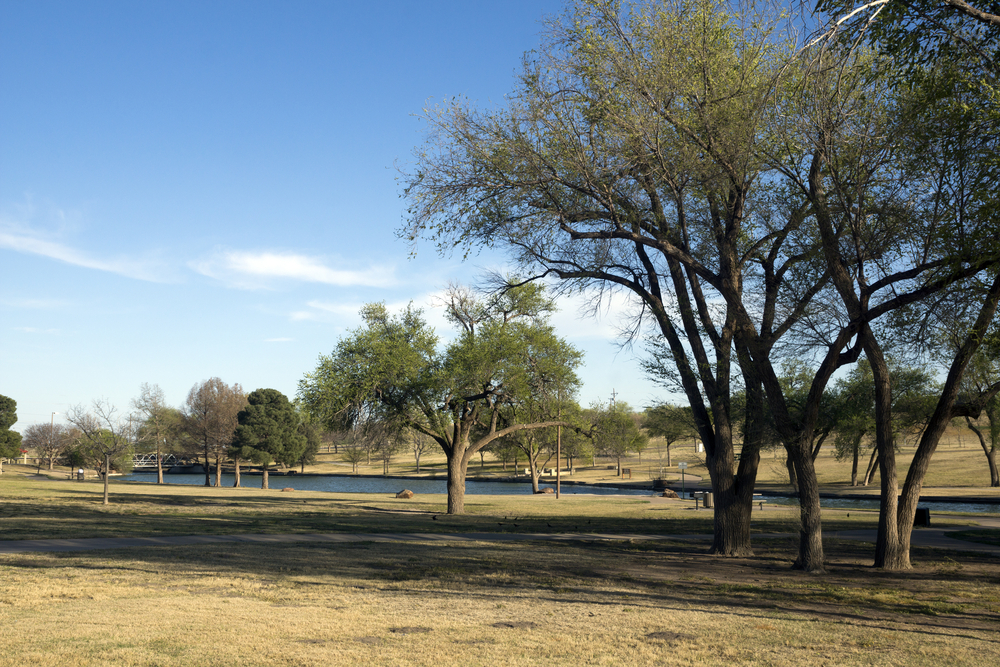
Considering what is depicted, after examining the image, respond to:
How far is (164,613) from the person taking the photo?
8.31 m

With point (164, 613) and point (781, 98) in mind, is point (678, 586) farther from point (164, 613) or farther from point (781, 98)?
point (781, 98)

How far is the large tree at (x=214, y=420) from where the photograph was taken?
73000mm

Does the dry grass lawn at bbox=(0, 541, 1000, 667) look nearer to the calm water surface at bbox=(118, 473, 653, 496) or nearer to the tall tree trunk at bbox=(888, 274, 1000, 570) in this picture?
the tall tree trunk at bbox=(888, 274, 1000, 570)

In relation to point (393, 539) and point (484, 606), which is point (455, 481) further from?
point (484, 606)

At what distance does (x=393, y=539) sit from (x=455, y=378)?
1197 centimetres

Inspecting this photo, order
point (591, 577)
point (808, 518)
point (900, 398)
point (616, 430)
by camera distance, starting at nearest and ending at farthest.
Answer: point (591, 577) < point (808, 518) < point (900, 398) < point (616, 430)

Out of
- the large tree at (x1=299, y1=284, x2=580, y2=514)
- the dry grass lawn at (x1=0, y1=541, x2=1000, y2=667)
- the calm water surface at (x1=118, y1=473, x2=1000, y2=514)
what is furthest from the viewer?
the calm water surface at (x1=118, y1=473, x2=1000, y2=514)

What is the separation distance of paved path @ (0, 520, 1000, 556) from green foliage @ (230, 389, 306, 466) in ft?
185

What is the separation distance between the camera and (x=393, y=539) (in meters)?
18.3

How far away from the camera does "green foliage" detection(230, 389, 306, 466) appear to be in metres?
72.4

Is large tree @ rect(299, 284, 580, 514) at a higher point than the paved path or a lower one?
higher

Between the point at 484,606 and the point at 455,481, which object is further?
the point at 455,481

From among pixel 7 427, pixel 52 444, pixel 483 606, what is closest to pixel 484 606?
pixel 483 606

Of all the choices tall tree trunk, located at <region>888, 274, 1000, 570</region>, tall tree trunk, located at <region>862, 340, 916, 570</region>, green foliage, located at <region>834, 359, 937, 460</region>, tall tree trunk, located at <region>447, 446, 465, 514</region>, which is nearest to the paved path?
green foliage, located at <region>834, 359, 937, 460</region>
